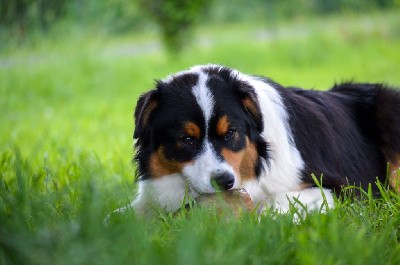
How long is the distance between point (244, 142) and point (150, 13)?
11.5 m

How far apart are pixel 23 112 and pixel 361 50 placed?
8371mm

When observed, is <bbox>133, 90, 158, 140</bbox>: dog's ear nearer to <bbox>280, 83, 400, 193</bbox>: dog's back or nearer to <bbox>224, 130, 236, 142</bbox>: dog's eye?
<bbox>224, 130, 236, 142</bbox>: dog's eye

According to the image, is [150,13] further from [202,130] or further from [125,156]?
[202,130]

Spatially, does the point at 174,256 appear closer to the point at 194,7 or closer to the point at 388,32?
the point at 194,7

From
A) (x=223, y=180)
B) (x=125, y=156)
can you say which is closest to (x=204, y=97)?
(x=223, y=180)

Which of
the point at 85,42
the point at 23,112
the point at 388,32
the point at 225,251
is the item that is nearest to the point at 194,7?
the point at 85,42

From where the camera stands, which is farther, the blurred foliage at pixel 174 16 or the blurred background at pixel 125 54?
the blurred foliage at pixel 174 16

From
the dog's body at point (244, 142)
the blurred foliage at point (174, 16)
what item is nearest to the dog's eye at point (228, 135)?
the dog's body at point (244, 142)

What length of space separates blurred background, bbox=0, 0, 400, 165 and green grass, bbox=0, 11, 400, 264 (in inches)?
1.5

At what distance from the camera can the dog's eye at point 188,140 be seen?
13.9ft

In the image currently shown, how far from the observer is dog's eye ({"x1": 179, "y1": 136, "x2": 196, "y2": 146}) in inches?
167

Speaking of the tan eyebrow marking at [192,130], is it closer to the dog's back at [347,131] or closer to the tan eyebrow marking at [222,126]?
the tan eyebrow marking at [222,126]

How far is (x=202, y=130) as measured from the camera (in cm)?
421

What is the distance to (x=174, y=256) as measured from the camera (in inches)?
118
